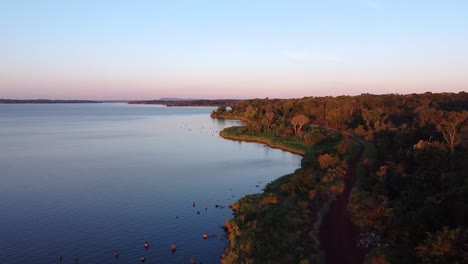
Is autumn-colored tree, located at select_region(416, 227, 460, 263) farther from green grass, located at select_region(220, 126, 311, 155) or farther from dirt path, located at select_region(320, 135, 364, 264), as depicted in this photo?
green grass, located at select_region(220, 126, 311, 155)

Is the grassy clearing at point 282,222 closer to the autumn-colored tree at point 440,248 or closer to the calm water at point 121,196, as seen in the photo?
the calm water at point 121,196

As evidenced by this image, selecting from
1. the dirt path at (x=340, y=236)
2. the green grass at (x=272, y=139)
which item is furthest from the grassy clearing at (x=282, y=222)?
the green grass at (x=272, y=139)

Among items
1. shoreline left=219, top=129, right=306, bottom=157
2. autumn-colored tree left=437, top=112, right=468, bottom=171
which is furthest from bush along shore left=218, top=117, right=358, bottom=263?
shoreline left=219, top=129, right=306, bottom=157

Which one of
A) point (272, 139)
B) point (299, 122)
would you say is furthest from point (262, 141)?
point (299, 122)

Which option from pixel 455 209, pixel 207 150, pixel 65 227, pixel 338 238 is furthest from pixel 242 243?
pixel 207 150

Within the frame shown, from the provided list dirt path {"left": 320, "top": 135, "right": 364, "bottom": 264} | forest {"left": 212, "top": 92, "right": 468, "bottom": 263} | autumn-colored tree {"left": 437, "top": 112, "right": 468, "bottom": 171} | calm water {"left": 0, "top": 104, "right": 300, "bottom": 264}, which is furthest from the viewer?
autumn-colored tree {"left": 437, "top": 112, "right": 468, "bottom": 171}

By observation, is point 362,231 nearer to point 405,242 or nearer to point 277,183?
point 405,242
